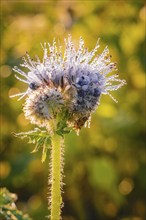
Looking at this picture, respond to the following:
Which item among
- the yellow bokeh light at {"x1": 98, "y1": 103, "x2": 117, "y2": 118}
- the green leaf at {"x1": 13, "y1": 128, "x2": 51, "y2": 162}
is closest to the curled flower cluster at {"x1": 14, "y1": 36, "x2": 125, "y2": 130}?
the green leaf at {"x1": 13, "y1": 128, "x2": 51, "y2": 162}

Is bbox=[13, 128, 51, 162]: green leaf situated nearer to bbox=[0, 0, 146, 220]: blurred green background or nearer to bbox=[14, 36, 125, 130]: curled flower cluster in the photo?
bbox=[14, 36, 125, 130]: curled flower cluster

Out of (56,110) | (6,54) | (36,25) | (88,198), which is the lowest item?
(56,110)

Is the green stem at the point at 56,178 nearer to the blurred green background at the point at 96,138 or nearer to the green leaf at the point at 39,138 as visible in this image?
the green leaf at the point at 39,138

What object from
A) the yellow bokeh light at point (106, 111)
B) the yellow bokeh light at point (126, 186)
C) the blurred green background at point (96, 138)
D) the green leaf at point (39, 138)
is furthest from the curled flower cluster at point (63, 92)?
the yellow bokeh light at point (106, 111)

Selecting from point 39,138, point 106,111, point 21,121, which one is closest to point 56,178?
point 39,138

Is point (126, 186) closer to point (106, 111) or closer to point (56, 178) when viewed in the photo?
point (106, 111)

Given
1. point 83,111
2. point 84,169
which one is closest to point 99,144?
point 84,169

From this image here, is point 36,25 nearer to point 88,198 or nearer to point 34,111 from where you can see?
point 88,198

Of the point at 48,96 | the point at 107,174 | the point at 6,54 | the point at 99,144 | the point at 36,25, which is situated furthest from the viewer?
the point at 36,25
